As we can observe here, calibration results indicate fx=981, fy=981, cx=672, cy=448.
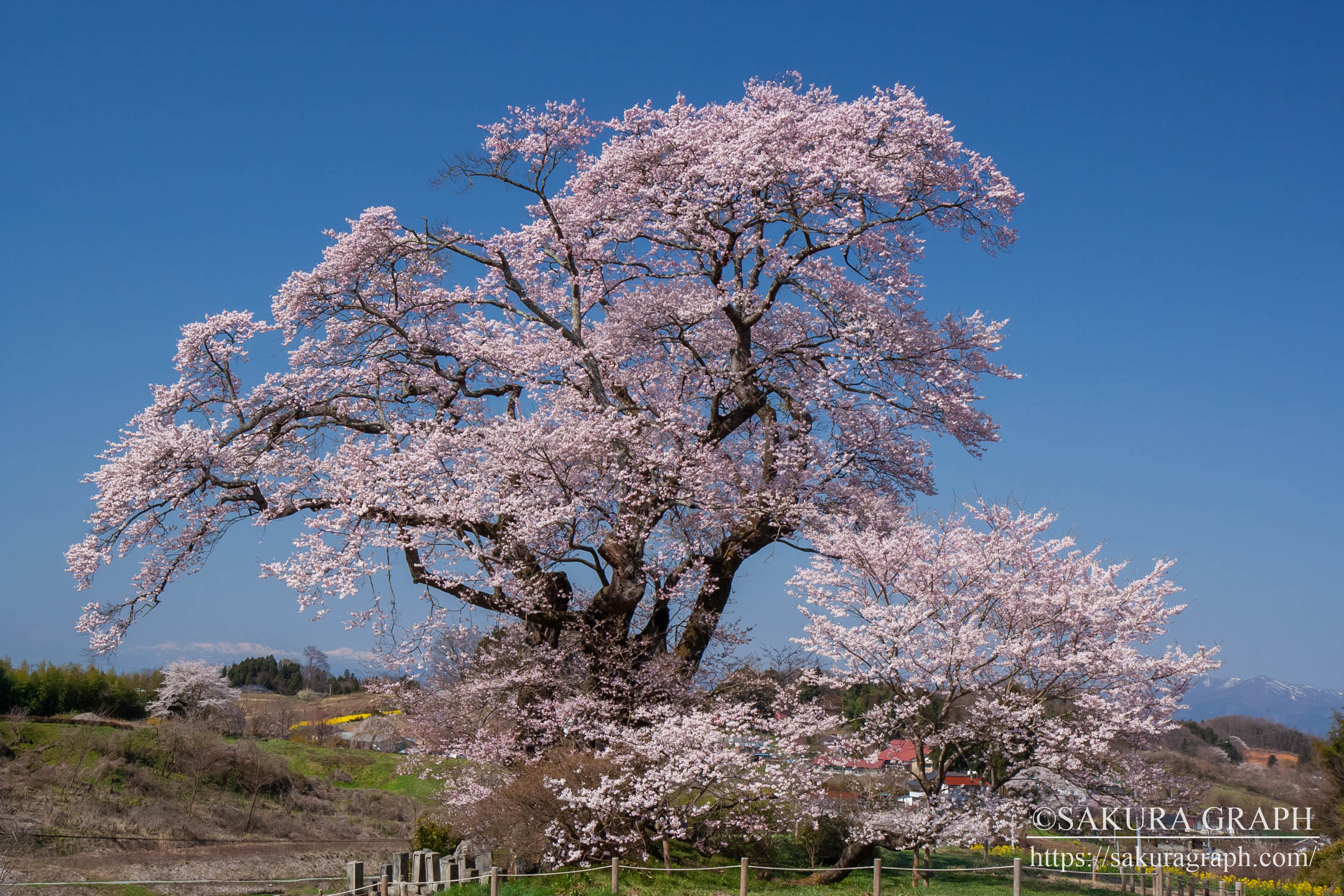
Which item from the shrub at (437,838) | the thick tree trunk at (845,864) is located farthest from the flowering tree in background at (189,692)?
the thick tree trunk at (845,864)

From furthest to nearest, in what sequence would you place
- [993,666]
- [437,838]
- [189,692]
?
[189,692] < [437,838] < [993,666]

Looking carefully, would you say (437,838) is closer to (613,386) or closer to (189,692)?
(613,386)

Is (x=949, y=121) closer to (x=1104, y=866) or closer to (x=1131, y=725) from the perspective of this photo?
(x=1131, y=725)

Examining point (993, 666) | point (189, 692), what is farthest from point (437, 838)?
point (189, 692)

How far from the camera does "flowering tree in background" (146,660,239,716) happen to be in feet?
143

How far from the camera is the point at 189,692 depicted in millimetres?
44438

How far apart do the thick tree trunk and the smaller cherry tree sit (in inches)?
28.7

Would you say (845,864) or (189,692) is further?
(189,692)

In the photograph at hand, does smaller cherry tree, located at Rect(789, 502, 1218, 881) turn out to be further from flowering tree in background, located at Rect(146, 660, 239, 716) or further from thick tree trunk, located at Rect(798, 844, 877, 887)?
flowering tree in background, located at Rect(146, 660, 239, 716)

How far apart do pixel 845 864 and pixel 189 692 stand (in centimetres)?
3861

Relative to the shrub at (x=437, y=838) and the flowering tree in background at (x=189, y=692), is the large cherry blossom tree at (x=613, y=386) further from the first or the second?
the flowering tree in background at (x=189, y=692)

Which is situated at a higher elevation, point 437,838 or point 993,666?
point 993,666

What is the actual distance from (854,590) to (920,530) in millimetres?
1363

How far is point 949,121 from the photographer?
1664 centimetres
